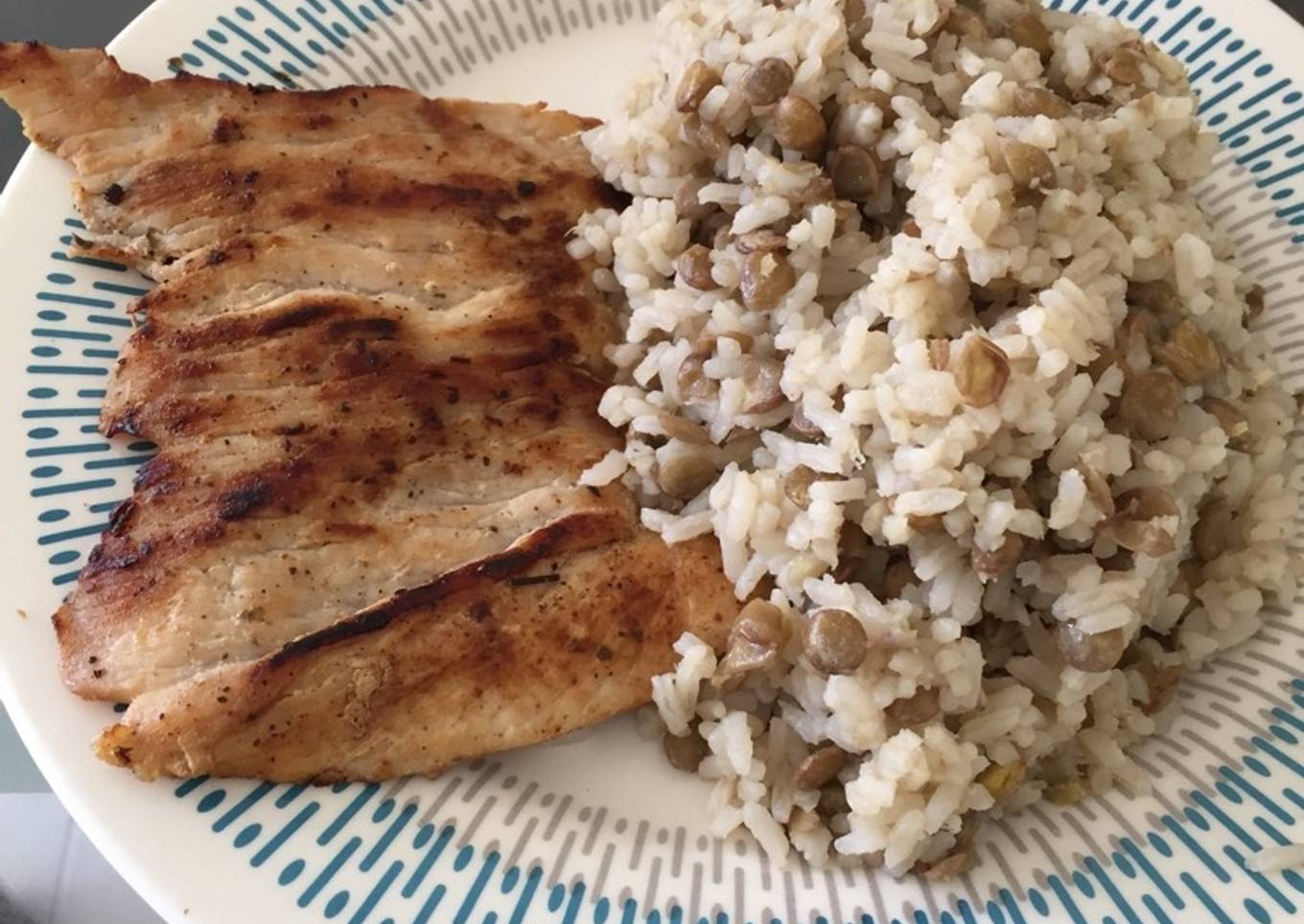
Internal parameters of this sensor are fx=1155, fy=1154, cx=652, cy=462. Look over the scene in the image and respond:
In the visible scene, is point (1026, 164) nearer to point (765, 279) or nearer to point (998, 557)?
point (765, 279)

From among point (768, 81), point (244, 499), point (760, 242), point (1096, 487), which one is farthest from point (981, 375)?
point (244, 499)

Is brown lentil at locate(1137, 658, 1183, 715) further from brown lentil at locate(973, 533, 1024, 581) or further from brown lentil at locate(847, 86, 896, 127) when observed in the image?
brown lentil at locate(847, 86, 896, 127)

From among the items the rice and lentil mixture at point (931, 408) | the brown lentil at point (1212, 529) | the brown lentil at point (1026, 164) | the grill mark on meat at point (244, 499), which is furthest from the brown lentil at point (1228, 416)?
the grill mark on meat at point (244, 499)

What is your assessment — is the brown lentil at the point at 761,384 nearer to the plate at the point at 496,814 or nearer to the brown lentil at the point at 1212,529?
the plate at the point at 496,814

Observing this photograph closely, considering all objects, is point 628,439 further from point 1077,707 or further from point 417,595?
point 1077,707

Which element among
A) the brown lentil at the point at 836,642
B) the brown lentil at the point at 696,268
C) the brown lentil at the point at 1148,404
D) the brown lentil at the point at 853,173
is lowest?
the brown lentil at the point at 836,642

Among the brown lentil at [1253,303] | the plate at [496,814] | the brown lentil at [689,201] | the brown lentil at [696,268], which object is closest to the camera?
the plate at [496,814]

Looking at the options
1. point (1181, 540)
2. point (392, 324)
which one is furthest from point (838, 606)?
point (392, 324)
